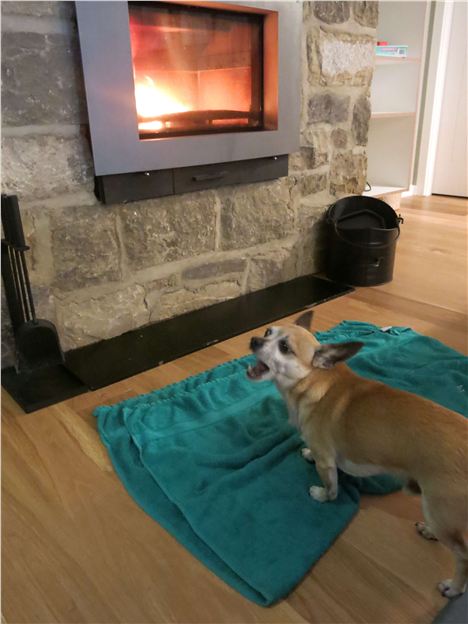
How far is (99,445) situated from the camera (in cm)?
140

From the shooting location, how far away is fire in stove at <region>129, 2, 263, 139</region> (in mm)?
1795

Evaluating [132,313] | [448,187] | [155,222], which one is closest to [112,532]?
[132,313]

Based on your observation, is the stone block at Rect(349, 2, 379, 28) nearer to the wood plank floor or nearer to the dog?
the dog

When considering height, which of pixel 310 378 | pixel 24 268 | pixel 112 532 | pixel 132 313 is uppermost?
pixel 24 268

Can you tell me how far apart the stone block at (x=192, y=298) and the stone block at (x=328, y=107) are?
846 mm

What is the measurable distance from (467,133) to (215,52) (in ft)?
9.72

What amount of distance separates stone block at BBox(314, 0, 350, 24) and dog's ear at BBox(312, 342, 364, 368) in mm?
1658

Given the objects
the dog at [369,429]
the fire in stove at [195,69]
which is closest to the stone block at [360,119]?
the fire in stove at [195,69]

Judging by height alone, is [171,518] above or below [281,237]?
below

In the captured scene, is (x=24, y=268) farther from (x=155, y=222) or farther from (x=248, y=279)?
(x=248, y=279)

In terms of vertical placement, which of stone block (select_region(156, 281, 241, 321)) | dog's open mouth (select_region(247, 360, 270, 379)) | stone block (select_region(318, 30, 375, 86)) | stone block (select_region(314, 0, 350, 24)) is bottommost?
stone block (select_region(156, 281, 241, 321))

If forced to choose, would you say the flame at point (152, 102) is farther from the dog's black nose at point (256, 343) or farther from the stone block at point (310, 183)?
the dog's black nose at point (256, 343)

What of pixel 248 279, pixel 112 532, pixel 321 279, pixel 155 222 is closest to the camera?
pixel 112 532

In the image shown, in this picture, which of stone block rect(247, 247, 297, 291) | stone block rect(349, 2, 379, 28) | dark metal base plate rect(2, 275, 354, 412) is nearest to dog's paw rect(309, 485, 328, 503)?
dark metal base plate rect(2, 275, 354, 412)
